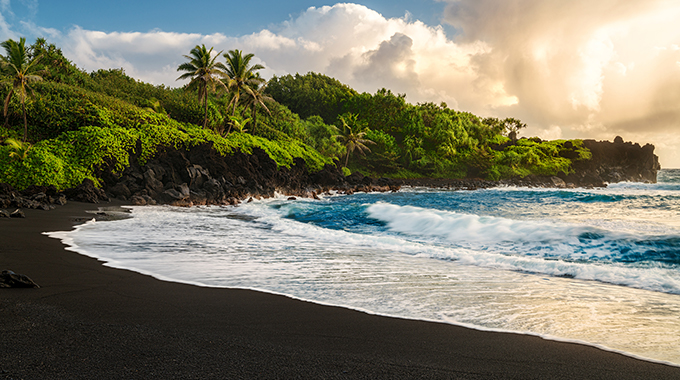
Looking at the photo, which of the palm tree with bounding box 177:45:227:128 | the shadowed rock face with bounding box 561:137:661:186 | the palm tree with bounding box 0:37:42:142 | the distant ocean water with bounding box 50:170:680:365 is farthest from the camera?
the shadowed rock face with bounding box 561:137:661:186

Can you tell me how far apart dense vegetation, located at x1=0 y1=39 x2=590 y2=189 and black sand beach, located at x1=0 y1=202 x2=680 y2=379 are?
693 inches

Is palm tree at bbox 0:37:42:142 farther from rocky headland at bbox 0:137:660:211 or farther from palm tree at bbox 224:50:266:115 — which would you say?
palm tree at bbox 224:50:266:115

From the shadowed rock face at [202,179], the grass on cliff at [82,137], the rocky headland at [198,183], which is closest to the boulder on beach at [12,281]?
the rocky headland at [198,183]

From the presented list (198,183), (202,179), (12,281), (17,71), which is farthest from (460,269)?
(17,71)

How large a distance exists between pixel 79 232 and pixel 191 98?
29059mm

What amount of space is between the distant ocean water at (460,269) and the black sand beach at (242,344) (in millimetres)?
459

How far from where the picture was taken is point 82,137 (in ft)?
66.7

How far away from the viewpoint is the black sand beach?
258 centimetres

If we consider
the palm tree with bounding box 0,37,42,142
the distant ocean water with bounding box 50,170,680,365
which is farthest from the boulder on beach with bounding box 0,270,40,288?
the palm tree with bounding box 0,37,42,142

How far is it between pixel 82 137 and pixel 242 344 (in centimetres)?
2245

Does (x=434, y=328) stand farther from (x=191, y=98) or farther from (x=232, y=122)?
(x=191, y=98)

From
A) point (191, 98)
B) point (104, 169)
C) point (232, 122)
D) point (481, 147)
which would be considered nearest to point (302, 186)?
point (232, 122)

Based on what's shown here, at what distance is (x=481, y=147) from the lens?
6488 centimetres

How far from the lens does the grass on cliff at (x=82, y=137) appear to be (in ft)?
55.6
